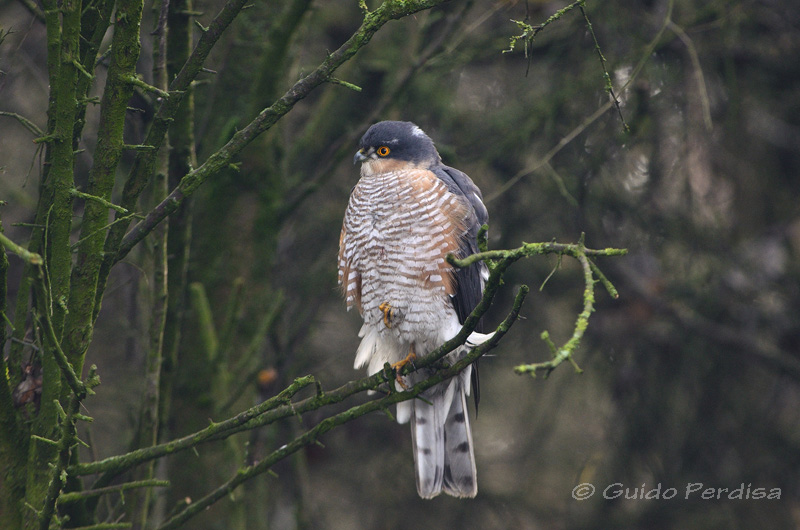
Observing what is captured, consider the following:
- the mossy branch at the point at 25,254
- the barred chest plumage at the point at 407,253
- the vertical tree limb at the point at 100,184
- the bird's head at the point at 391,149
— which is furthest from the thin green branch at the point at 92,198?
the bird's head at the point at 391,149

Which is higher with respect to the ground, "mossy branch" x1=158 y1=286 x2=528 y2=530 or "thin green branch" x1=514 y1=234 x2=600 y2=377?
"thin green branch" x1=514 y1=234 x2=600 y2=377

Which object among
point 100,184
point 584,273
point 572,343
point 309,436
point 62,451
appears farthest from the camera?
point 309,436

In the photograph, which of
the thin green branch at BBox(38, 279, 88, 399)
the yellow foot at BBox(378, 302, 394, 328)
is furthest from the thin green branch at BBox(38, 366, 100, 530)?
the yellow foot at BBox(378, 302, 394, 328)

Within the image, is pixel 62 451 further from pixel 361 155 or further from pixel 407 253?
pixel 361 155

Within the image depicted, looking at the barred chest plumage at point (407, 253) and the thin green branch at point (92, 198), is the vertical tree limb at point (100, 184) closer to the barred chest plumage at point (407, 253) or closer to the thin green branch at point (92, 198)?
the thin green branch at point (92, 198)

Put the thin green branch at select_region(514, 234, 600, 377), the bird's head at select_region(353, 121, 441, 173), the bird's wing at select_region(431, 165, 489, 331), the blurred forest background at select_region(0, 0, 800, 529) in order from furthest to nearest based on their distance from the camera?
1. the blurred forest background at select_region(0, 0, 800, 529)
2. the bird's head at select_region(353, 121, 441, 173)
3. the bird's wing at select_region(431, 165, 489, 331)
4. the thin green branch at select_region(514, 234, 600, 377)

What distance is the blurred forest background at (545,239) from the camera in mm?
4465

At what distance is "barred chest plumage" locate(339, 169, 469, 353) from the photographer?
3.66 meters

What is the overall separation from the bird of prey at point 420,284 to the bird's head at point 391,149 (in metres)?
0.05

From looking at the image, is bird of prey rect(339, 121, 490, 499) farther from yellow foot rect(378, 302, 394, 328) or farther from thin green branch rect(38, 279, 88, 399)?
thin green branch rect(38, 279, 88, 399)

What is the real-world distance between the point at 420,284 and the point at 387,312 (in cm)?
23

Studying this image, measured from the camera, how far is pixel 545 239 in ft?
17.8

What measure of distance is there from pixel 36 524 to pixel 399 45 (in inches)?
176

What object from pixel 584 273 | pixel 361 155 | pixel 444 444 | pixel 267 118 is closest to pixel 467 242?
pixel 361 155
